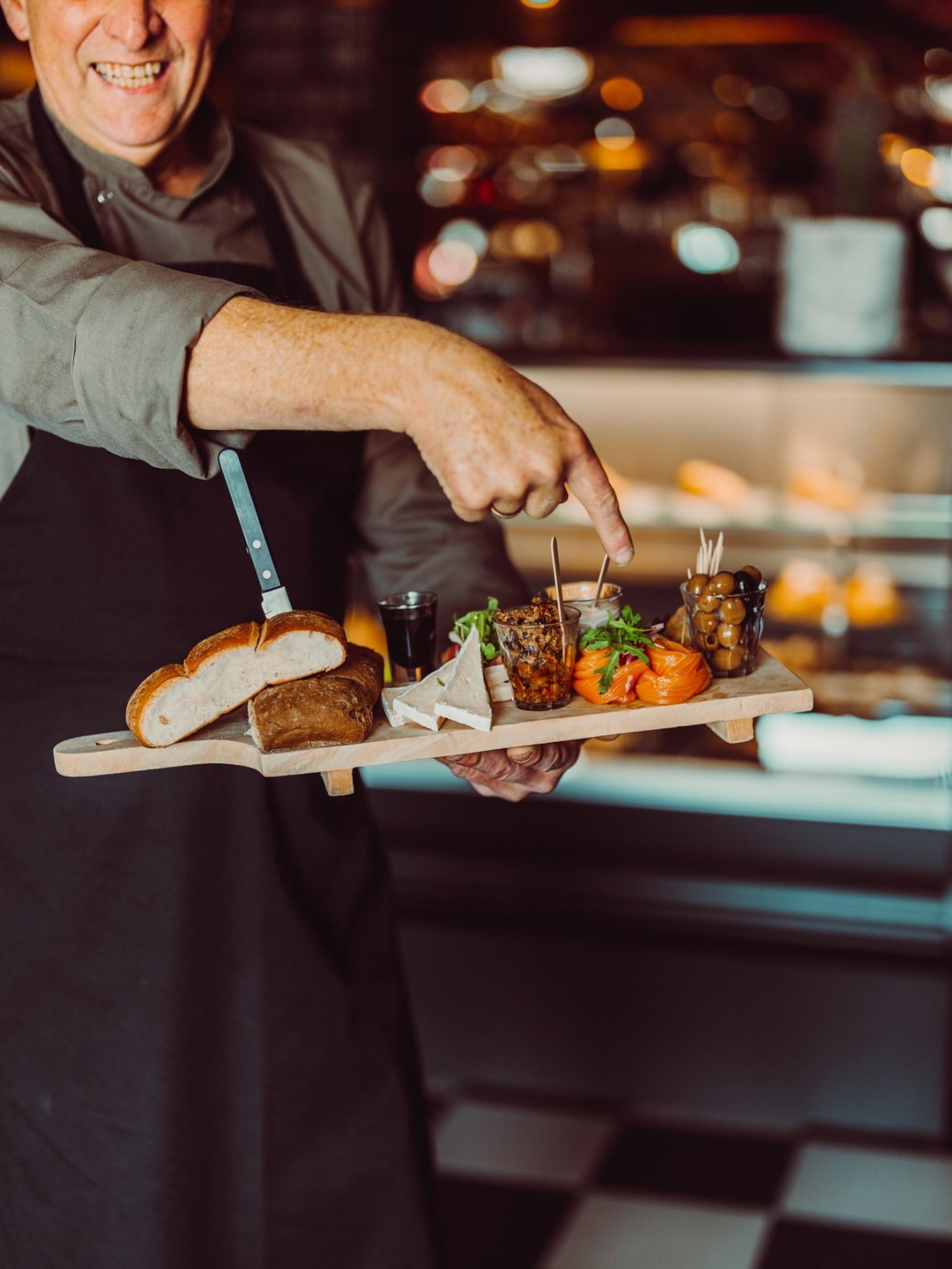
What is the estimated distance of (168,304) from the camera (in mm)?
1217

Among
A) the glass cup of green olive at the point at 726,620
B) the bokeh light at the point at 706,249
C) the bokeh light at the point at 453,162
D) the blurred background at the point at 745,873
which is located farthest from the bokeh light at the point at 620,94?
the glass cup of green olive at the point at 726,620

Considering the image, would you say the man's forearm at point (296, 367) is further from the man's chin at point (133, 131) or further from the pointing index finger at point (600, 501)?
the man's chin at point (133, 131)

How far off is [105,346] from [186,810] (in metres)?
0.66

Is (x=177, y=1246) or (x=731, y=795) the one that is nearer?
(x=177, y=1246)

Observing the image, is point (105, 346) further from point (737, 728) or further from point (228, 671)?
point (737, 728)

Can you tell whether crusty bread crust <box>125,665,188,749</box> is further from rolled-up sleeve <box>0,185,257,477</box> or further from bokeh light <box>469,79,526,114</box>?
bokeh light <box>469,79,526,114</box>

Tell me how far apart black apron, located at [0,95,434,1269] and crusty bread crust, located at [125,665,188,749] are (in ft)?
0.84

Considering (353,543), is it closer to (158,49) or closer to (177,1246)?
(158,49)

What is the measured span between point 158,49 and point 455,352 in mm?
593

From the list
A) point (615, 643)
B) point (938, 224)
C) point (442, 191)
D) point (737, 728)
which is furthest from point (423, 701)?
point (442, 191)

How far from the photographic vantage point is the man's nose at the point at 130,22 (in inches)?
58.4

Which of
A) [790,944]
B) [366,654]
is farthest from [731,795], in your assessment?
[366,654]

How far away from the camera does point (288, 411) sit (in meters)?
1.24

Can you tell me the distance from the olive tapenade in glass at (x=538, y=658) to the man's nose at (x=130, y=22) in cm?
72
